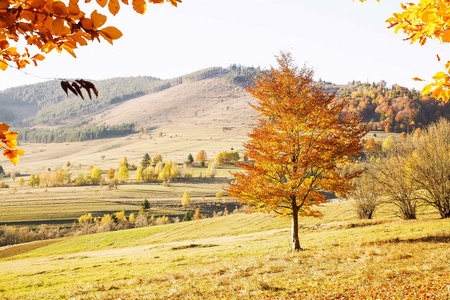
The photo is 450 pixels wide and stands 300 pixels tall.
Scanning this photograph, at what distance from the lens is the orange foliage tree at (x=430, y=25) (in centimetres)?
236

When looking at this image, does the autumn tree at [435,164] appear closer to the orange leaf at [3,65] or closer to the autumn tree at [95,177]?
the orange leaf at [3,65]

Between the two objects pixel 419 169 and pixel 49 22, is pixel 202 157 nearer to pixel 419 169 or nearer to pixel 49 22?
pixel 419 169

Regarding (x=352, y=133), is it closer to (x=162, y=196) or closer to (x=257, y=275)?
(x=257, y=275)

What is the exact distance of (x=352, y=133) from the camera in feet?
43.3

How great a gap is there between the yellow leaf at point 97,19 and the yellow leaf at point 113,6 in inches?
6.8

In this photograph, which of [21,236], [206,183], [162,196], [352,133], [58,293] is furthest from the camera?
[206,183]

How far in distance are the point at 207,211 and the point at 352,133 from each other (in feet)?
270

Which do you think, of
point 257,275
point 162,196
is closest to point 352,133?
point 257,275

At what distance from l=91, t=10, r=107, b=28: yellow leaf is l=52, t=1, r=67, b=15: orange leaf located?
0.17 m

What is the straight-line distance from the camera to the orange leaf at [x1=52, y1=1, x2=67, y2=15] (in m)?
1.60

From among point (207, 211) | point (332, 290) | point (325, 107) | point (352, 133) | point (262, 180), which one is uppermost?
point (325, 107)

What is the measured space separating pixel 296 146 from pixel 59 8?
13.1 meters

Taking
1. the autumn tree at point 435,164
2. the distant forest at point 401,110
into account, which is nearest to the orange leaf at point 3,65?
the autumn tree at point 435,164

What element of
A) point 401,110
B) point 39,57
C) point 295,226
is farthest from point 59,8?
point 401,110
